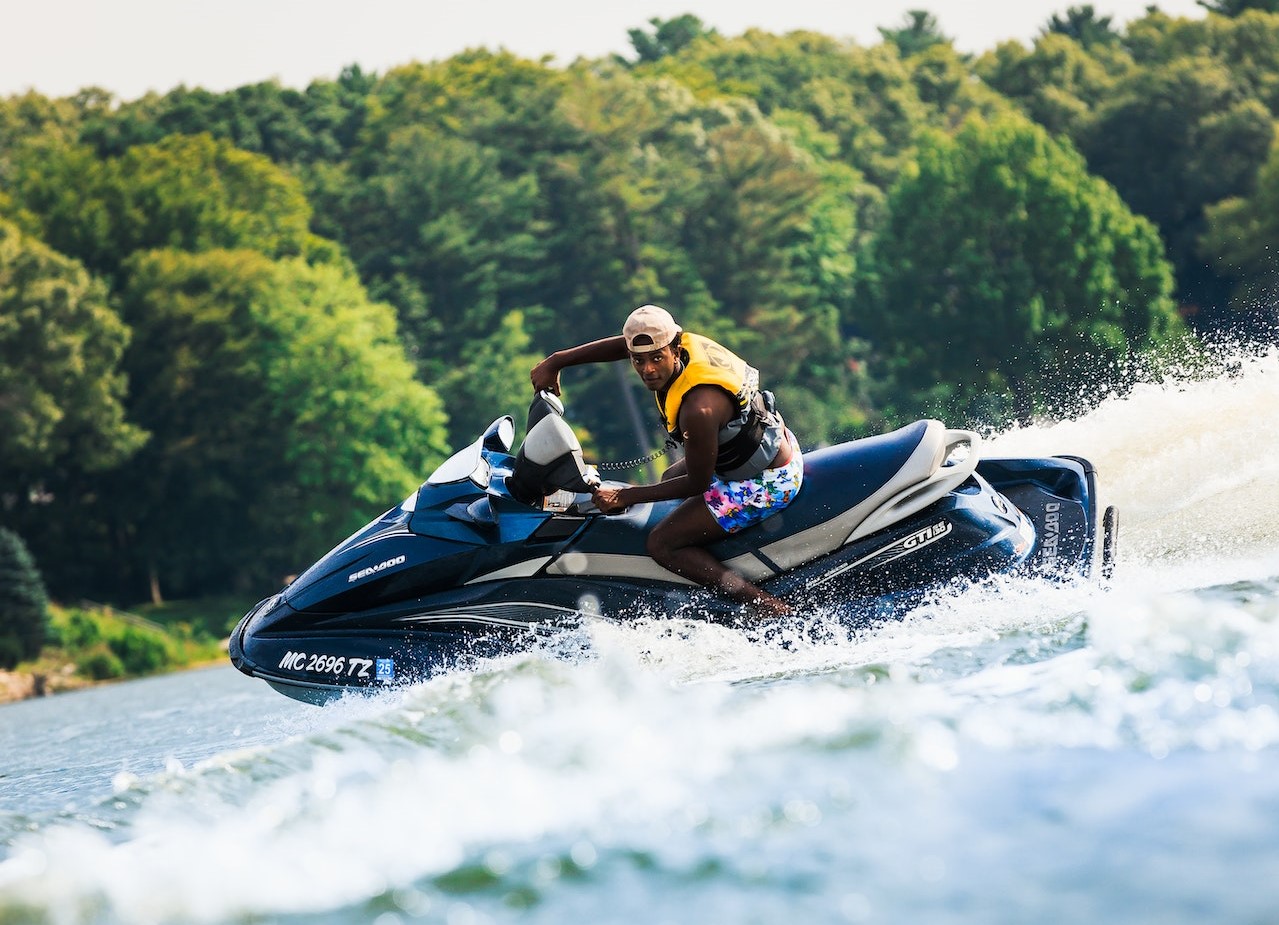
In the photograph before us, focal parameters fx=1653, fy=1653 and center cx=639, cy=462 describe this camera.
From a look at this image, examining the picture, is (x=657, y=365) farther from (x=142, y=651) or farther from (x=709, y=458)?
(x=142, y=651)

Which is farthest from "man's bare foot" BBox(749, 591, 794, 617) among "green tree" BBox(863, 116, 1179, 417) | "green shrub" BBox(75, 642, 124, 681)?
"green tree" BBox(863, 116, 1179, 417)

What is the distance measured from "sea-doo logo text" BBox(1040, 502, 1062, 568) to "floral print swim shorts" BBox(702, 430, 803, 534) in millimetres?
1063

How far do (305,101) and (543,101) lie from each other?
42.3 ft

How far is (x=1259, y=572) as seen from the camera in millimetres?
5945

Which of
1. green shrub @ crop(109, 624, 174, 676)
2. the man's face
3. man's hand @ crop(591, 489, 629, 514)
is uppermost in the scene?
the man's face

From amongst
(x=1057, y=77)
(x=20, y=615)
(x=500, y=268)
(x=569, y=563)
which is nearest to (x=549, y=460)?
(x=569, y=563)

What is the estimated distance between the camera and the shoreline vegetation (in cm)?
2369

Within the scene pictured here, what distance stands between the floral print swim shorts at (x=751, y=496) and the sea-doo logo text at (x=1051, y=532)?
3.49 feet

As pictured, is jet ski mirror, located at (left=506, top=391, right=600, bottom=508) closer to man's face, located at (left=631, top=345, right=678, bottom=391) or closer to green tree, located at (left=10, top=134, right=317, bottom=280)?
man's face, located at (left=631, top=345, right=678, bottom=391)

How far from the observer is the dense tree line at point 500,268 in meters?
35.8

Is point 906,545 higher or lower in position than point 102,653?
higher

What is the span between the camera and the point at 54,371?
32.8m

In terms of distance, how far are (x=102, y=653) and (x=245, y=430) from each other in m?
12.2

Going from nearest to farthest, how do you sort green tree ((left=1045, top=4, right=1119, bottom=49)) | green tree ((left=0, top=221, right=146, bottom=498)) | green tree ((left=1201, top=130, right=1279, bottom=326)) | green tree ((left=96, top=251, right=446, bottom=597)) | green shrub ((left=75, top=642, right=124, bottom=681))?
green shrub ((left=75, top=642, right=124, bottom=681)) < green tree ((left=0, top=221, right=146, bottom=498)) < green tree ((left=96, top=251, right=446, bottom=597)) < green tree ((left=1201, top=130, right=1279, bottom=326)) < green tree ((left=1045, top=4, right=1119, bottom=49))
